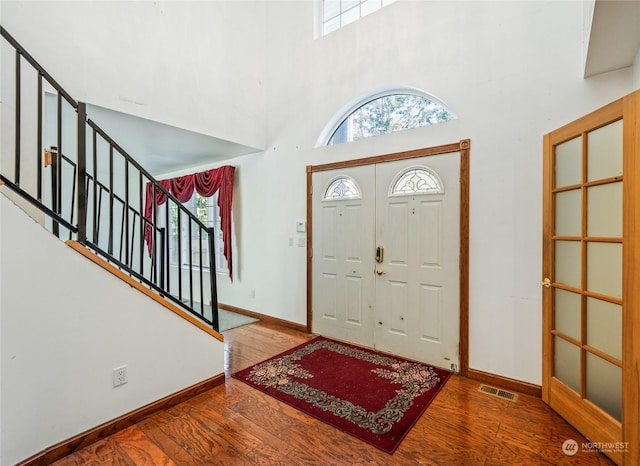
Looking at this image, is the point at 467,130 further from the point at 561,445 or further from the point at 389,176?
the point at 561,445

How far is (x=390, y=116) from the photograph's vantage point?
→ 319 cm

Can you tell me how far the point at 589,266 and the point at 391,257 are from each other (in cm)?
154

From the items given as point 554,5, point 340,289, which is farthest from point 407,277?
point 554,5

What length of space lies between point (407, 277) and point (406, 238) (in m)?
0.39

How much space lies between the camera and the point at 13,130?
2072 millimetres

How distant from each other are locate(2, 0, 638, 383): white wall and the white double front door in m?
0.21

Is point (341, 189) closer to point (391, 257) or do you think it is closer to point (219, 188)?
point (391, 257)

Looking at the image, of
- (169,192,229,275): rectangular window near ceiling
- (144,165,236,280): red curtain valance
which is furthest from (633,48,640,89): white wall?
(169,192,229,275): rectangular window near ceiling

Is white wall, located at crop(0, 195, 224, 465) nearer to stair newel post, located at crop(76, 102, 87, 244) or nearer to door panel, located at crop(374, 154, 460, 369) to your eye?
stair newel post, located at crop(76, 102, 87, 244)

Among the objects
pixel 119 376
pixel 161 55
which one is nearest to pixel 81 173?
pixel 119 376

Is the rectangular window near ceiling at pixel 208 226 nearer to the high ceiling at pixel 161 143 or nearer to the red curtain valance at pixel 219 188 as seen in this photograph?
the red curtain valance at pixel 219 188

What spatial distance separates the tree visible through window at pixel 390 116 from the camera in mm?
2957

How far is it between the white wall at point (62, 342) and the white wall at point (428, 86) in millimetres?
1622
